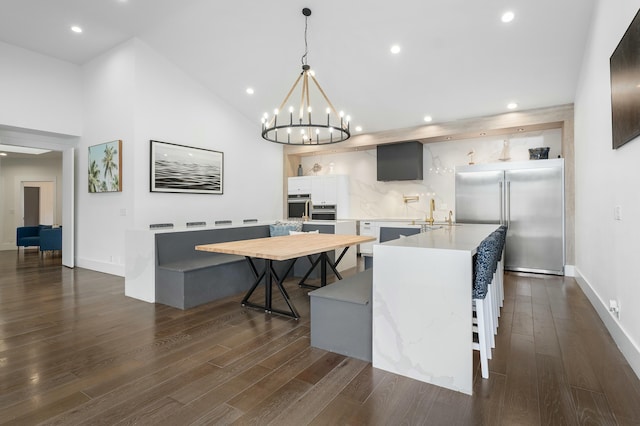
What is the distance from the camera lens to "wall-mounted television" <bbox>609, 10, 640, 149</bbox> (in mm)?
2070

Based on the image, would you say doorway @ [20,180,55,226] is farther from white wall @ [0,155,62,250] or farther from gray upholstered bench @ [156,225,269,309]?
gray upholstered bench @ [156,225,269,309]

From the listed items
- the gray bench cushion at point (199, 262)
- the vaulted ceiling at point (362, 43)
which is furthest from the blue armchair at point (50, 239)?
the gray bench cushion at point (199, 262)

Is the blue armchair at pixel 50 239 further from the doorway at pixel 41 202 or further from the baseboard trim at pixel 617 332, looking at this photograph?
the baseboard trim at pixel 617 332

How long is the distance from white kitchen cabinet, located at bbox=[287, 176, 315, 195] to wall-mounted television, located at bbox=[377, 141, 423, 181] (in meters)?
1.65

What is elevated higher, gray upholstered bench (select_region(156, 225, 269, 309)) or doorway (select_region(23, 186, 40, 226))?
doorway (select_region(23, 186, 40, 226))

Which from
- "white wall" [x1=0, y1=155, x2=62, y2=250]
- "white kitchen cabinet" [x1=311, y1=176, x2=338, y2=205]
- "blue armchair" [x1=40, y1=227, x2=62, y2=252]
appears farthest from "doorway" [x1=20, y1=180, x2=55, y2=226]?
"white kitchen cabinet" [x1=311, y1=176, x2=338, y2=205]

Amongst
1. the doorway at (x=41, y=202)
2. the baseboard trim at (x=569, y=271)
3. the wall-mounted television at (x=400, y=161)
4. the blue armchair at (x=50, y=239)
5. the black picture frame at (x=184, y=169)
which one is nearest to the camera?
the baseboard trim at (x=569, y=271)

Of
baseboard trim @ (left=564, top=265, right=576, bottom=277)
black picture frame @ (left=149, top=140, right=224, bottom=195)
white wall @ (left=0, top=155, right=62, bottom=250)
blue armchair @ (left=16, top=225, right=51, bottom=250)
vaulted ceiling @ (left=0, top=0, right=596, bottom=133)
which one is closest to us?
vaulted ceiling @ (left=0, top=0, right=596, bottom=133)

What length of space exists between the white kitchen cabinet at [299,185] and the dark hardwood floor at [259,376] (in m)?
4.50

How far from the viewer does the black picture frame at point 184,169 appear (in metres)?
5.24

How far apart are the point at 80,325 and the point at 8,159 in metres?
8.85

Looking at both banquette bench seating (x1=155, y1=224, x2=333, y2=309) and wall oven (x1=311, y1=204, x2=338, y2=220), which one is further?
wall oven (x1=311, y1=204, x2=338, y2=220)

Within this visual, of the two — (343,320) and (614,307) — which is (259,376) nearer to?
(343,320)

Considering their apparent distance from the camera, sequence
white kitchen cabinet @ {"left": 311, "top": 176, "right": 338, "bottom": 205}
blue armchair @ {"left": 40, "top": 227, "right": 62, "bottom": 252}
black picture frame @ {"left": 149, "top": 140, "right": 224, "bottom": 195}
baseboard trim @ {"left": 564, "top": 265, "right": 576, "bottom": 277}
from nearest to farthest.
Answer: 1. baseboard trim @ {"left": 564, "top": 265, "right": 576, "bottom": 277}
2. black picture frame @ {"left": 149, "top": 140, "right": 224, "bottom": 195}
3. blue armchair @ {"left": 40, "top": 227, "right": 62, "bottom": 252}
4. white kitchen cabinet @ {"left": 311, "top": 176, "right": 338, "bottom": 205}
